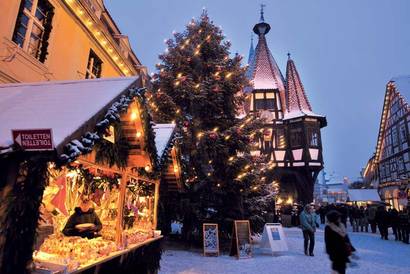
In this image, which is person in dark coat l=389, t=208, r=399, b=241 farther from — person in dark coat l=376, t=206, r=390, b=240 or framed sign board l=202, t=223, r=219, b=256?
framed sign board l=202, t=223, r=219, b=256

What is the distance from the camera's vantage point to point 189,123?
12.3m

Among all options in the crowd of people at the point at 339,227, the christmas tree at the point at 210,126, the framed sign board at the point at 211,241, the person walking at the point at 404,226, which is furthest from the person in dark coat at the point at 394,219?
the framed sign board at the point at 211,241

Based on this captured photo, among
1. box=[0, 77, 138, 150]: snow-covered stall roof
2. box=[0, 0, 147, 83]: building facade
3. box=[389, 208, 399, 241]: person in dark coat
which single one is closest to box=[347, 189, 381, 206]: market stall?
box=[389, 208, 399, 241]: person in dark coat

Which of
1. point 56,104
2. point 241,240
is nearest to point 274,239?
point 241,240

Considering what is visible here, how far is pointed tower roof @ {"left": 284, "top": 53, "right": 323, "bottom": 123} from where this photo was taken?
26508 millimetres

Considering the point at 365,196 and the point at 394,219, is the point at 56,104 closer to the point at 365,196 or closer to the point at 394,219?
the point at 394,219

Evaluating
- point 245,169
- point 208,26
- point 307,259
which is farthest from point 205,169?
point 208,26

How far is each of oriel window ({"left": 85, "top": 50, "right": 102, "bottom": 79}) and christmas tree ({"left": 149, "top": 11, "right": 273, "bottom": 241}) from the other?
244 cm

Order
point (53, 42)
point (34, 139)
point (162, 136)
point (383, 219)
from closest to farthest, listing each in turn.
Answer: point (34, 139)
point (162, 136)
point (53, 42)
point (383, 219)

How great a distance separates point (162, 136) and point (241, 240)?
5.29 m

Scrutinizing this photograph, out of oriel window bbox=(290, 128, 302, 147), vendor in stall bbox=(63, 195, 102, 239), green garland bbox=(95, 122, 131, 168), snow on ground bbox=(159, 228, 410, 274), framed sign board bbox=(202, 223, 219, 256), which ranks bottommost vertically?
snow on ground bbox=(159, 228, 410, 274)

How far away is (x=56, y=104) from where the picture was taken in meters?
4.22

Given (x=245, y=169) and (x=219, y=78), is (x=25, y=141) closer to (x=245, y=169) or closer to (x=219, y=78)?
(x=245, y=169)

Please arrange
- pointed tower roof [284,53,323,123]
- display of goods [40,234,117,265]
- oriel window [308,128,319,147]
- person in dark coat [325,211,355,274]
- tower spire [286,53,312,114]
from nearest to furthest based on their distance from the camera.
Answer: display of goods [40,234,117,265] → person in dark coat [325,211,355,274] → oriel window [308,128,319,147] → pointed tower roof [284,53,323,123] → tower spire [286,53,312,114]
